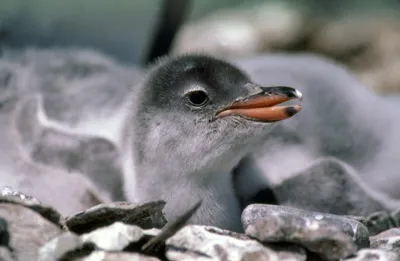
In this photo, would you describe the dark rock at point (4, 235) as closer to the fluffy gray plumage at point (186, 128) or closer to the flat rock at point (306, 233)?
the flat rock at point (306, 233)

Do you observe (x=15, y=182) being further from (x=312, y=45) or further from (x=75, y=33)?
(x=312, y=45)

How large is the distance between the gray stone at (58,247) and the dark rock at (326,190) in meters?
0.73

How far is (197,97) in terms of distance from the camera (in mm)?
1705

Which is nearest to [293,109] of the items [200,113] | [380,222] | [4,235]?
[200,113]

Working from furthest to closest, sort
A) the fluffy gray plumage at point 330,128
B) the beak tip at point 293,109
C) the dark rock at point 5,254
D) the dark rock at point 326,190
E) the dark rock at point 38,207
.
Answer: the fluffy gray plumage at point 330,128 → the dark rock at point 326,190 → the beak tip at point 293,109 → the dark rock at point 38,207 → the dark rock at point 5,254

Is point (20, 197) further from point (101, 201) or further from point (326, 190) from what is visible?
point (326, 190)

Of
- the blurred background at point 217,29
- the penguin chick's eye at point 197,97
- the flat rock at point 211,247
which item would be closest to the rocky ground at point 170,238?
the flat rock at point 211,247

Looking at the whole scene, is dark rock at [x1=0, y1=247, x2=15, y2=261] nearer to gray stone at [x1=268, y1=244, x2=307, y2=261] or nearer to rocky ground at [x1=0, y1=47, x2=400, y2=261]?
rocky ground at [x1=0, y1=47, x2=400, y2=261]

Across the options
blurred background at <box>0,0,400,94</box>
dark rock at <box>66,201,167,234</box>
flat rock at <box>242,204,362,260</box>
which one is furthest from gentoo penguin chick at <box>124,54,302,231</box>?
blurred background at <box>0,0,400,94</box>

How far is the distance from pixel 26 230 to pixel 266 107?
0.57 m

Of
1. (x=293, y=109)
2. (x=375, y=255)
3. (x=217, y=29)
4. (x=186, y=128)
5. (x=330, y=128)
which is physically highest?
(x=217, y=29)

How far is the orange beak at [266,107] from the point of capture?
159 centimetres

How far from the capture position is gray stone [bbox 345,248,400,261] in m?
1.25

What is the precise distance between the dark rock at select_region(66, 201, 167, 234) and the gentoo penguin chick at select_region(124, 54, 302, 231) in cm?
28
